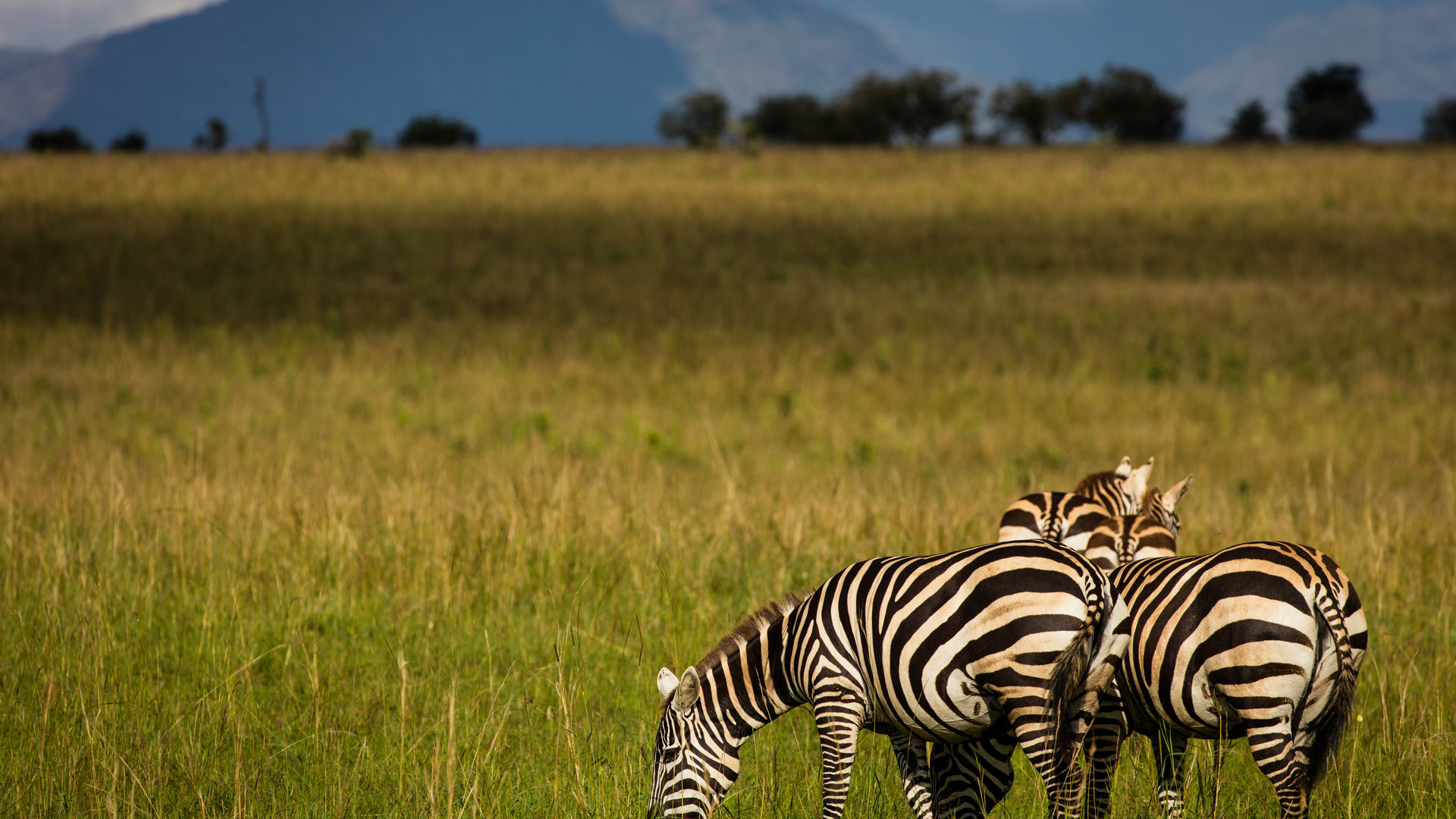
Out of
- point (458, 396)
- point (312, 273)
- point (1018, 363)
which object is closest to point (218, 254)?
point (312, 273)

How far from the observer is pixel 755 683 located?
3.80m

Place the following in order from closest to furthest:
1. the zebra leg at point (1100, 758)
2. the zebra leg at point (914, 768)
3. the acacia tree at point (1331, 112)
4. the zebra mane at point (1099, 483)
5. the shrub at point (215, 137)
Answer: the zebra leg at point (914, 768) < the zebra leg at point (1100, 758) < the zebra mane at point (1099, 483) < the shrub at point (215, 137) < the acacia tree at point (1331, 112)

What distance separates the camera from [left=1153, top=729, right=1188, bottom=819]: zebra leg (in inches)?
155

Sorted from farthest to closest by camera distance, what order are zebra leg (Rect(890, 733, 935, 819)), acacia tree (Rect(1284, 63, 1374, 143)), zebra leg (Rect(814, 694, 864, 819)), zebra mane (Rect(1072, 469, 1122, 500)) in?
1. acacia tree (Rect(1284, 63, 1374, 143))
2. zebra mane (Rect(1072, 469, 1122, 500))
3. zebra leg (Rect(890, 733, 935, 819))
4. zebra leg (Rect(814, 694, 864, 819))

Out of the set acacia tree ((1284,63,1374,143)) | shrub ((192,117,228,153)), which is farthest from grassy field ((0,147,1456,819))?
acacia tree ((1284,63,1374,143))

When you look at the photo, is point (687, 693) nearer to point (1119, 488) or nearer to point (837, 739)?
point (837, 739)

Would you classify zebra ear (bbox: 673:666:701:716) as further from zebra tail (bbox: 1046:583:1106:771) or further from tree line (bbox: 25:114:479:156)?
tree line (bbox: 25:114:479:156)

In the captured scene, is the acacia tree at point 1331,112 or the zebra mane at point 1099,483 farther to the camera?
the acacia tree at point 1331,112

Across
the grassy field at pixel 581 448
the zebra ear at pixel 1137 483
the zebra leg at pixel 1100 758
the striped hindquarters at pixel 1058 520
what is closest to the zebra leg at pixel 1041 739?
the zebra leg at pixel 1100 758

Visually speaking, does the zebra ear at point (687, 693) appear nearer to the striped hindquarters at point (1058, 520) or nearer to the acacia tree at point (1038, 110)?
the striped hindquarters at point (1058, 520)

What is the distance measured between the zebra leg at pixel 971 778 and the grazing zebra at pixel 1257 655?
51 centimetres

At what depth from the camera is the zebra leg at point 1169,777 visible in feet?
12.9

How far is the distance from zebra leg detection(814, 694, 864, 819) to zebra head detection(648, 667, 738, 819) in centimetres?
34

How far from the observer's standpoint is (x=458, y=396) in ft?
54.2
